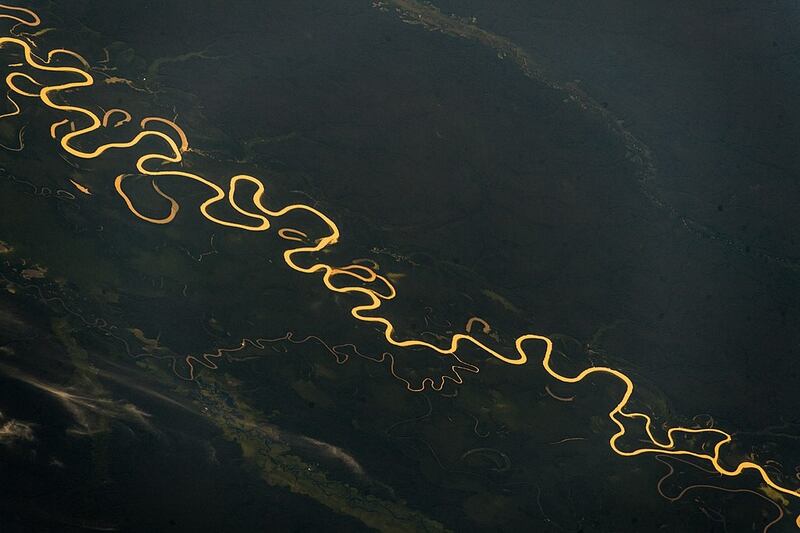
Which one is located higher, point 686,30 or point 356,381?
point 686,30

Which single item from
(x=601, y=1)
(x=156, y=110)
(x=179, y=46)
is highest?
(x=601, y=1)

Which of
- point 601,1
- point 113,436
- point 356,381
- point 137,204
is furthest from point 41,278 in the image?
point 601,1

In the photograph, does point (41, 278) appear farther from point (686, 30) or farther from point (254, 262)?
point (686, 30)

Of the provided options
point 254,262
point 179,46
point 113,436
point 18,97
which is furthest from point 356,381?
point 18,97

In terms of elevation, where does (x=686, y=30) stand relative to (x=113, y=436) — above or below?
above

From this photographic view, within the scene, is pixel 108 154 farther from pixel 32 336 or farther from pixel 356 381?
pixel 356 381

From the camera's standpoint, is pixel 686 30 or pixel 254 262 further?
pixel 686 30

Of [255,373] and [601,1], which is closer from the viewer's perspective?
[255,373]
